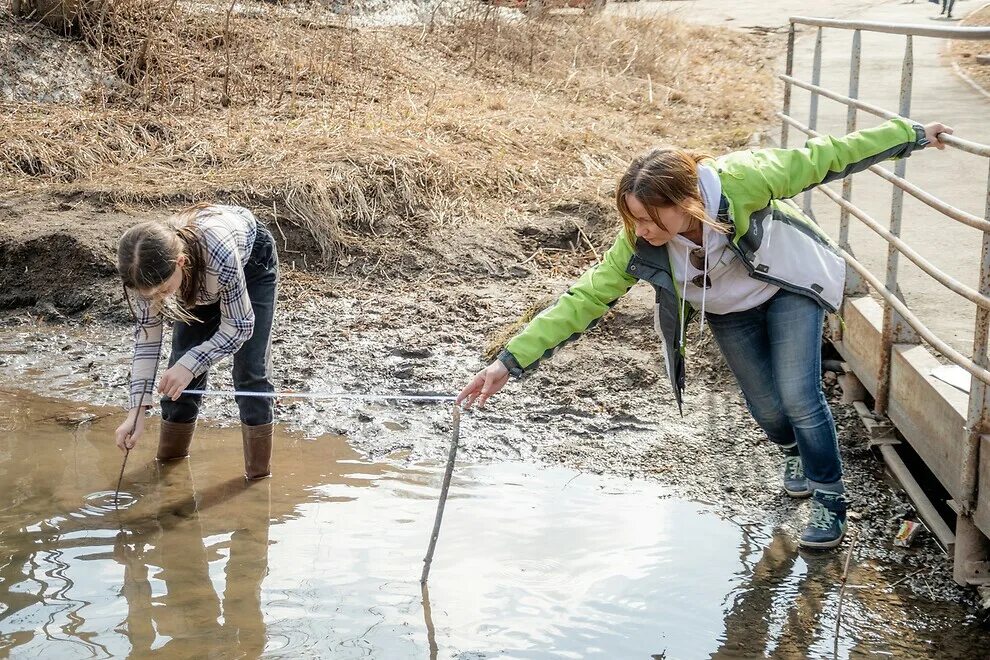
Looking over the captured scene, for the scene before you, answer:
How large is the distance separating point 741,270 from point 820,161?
18.8 inches

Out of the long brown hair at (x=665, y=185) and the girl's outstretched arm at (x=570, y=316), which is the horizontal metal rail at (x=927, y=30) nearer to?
the long brown hair at (x=665, y=185)

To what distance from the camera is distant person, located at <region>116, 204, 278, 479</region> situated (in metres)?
3.82

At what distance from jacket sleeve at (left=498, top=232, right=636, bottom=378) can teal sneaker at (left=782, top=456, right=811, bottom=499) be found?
1.43 m

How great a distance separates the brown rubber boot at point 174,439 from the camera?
4.98m

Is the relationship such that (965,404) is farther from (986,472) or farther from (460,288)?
(460,288)

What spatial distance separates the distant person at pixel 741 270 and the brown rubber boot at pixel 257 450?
1.52 m

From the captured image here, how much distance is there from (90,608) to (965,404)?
10.8 ft

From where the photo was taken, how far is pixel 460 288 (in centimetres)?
719

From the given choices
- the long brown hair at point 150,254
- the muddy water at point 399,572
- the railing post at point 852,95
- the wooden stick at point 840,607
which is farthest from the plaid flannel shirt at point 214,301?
the railing post at point 852,95

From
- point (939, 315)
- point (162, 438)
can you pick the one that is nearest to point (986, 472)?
point (939, 315)

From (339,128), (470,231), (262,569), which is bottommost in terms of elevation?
(262,569)

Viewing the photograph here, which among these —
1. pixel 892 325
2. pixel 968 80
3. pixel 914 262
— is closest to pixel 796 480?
pixel 892 325

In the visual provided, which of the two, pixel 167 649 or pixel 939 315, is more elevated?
pixel 939 315

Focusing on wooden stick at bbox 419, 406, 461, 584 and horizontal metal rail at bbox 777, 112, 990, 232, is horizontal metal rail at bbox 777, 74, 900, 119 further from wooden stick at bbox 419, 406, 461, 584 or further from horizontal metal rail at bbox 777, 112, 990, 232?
→ wooden stick at bbox 419, 406, 461, 584
